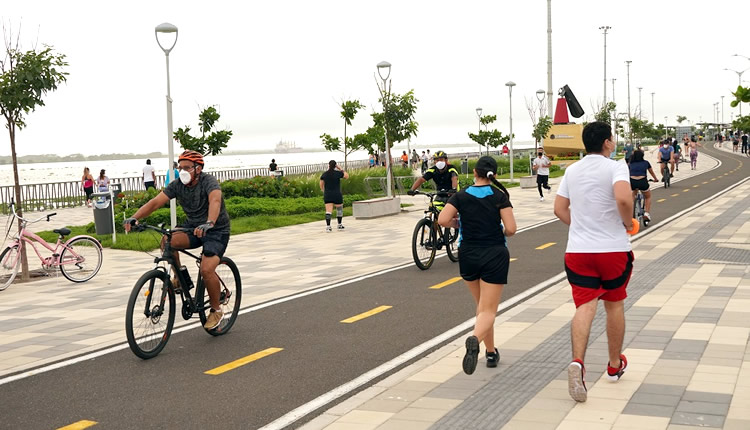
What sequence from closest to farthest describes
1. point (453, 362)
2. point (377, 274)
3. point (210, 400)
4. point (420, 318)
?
point (210, 400), point (453, 362), point (420, 318), point (377, 274)

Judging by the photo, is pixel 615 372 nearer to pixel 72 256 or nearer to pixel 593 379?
pixel 593 379

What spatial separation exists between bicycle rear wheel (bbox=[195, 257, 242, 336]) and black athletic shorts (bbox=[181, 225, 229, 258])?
0.32 m

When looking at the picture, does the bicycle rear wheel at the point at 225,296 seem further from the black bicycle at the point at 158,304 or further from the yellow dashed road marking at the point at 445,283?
the yellow dashed road marking at the point at 445,283

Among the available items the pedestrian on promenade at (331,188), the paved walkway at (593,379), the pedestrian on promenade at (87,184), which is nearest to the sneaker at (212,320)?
the paved walkway at (593,379)

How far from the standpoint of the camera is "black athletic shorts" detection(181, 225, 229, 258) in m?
7.67

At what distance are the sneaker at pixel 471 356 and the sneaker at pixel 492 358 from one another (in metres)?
0.59

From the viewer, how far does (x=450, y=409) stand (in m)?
5.45

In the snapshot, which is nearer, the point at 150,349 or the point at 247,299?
the point at 150,349

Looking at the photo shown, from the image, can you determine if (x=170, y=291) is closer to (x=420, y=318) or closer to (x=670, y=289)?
(x=420, y=318)

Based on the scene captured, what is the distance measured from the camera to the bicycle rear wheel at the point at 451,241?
43.4 feet

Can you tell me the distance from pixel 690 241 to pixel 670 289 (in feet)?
18.6

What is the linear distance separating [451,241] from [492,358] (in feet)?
22.9

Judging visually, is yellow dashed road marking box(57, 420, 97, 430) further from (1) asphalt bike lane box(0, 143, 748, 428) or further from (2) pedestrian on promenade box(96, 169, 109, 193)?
(2) pedestrian on promenade box(96, 169, 109, 193)

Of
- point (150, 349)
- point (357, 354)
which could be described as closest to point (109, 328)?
point (150, 349)
